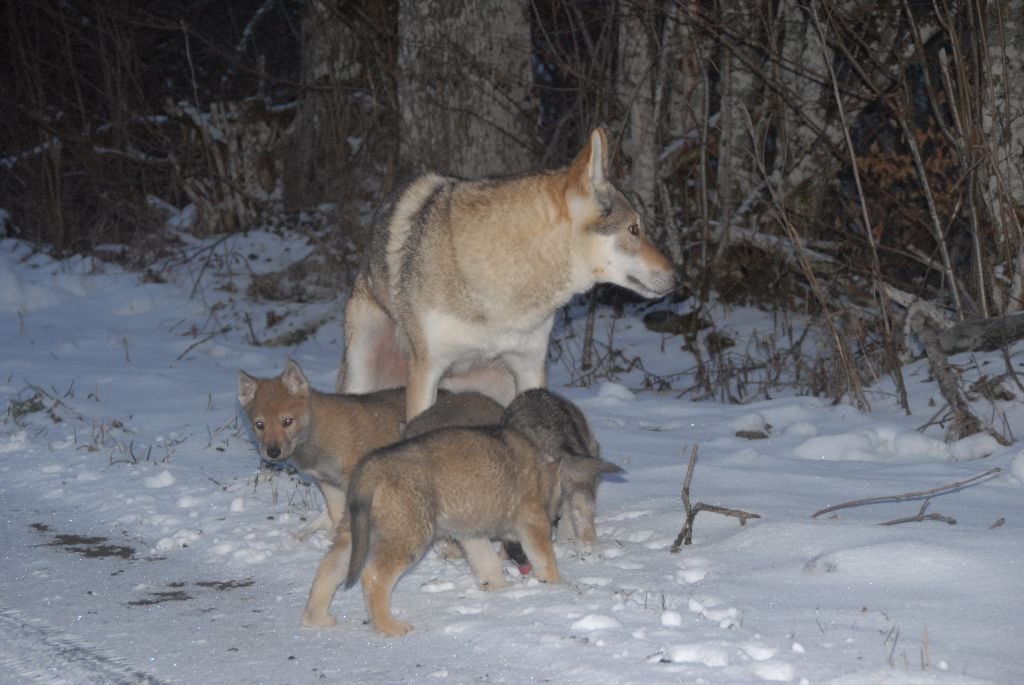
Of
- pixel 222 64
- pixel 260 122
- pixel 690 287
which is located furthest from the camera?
pixel 222 64

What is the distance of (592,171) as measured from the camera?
6227 millimetres

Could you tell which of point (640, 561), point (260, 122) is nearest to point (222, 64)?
point (260, 122)

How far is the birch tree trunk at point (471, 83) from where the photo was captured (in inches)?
426

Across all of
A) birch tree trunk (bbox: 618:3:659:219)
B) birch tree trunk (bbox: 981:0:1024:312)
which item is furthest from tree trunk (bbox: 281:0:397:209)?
birch tree trunk (bbox: 981:0:1024:312)

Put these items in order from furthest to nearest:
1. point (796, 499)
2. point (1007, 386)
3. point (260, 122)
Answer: point (260, 122), point (1007, 386), point (796, 499)

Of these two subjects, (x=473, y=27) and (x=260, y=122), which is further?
(x=260, y=122)

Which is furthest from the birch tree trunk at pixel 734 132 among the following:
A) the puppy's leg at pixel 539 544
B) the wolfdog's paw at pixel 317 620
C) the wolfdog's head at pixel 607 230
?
the wolfdog's paw at pixel 317 620

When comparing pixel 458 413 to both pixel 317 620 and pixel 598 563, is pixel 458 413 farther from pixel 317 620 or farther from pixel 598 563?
pixel 317 620

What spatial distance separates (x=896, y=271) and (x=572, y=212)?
7.84 m

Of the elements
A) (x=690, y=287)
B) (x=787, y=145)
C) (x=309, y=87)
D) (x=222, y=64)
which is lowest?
(x=690, y=287)

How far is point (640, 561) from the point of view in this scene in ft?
16.6

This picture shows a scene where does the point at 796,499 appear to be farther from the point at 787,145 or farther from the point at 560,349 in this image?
the point at 787,145

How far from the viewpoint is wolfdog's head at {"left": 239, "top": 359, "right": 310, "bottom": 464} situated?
5613mm

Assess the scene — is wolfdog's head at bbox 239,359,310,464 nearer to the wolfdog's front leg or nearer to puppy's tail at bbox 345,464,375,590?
the wolfdog's front leg
